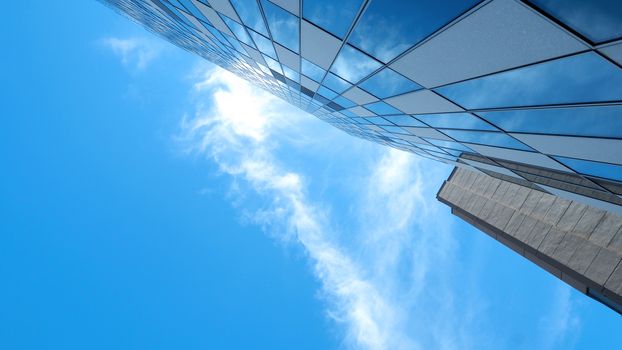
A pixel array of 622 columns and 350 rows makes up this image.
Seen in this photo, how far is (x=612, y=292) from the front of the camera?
15273 mm

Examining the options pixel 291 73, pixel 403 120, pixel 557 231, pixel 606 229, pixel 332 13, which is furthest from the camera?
pixel 557 231

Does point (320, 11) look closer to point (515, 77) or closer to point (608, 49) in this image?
point (515, 77)

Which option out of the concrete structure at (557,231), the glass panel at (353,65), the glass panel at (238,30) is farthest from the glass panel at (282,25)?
the concrete structure at (557,231)

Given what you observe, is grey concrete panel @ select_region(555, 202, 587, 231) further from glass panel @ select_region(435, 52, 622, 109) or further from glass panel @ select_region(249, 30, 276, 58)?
Answer: glass panel @ select_region(249, 30, 276, 58)

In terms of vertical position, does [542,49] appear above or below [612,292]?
above

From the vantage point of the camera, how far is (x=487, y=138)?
448 inches

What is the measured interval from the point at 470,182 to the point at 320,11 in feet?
78.8

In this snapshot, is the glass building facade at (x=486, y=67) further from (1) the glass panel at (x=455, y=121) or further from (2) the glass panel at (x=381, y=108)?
(2) the glass panel at (x=381, y=108)

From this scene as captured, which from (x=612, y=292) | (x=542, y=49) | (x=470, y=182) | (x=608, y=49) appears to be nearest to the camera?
(x=608, y=49)

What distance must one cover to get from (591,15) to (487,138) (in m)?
8.13

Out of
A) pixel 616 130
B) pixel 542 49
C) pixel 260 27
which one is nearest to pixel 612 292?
pixel 616 130

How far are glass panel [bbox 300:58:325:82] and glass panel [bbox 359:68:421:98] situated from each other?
2.37 meters

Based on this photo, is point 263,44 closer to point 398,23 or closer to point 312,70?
point 312,70

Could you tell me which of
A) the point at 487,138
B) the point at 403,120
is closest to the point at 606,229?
the point at 487,138
